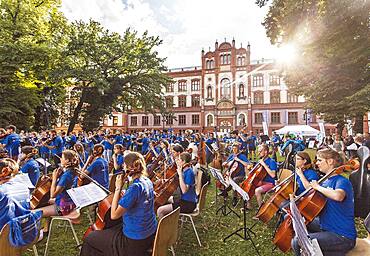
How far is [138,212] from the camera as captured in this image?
117 inches

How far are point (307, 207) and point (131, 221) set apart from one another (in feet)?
6.61

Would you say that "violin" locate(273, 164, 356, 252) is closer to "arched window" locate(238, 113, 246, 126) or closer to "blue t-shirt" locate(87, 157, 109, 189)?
"blue t-shirt" locate(87, 157, 109, 189)

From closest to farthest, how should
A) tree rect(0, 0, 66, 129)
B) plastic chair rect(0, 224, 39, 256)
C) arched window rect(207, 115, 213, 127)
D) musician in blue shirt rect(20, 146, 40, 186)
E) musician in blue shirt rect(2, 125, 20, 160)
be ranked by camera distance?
plastic chair rect(0, 224, 39, 256) < musician in blue shirt rect(20, 146, 40, 186) < musician in blue shirt rect(2, 125, 20, 160) < tree rect(0, 0, 66, 129) < arched window rect(207, 115, 213, 127)

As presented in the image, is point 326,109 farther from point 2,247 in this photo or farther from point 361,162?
point 2,247

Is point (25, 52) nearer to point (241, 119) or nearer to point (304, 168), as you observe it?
point (304, 168)

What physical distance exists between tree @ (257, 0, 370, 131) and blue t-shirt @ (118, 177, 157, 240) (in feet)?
41.9

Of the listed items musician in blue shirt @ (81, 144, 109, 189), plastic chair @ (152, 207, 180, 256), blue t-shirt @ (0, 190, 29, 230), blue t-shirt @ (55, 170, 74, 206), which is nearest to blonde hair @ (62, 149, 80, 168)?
blue t-shirt @ (55, 170, 74, 206)

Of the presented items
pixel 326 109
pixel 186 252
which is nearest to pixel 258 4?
pixel 326 109

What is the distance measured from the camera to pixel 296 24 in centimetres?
1488

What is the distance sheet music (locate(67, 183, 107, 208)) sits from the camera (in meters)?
3.34

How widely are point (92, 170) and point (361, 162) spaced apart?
469 cm

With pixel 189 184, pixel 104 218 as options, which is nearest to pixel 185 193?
pixel 189 184

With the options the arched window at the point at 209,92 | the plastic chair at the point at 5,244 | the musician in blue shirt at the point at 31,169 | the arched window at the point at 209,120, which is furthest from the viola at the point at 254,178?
the arched window at the point at 209,92

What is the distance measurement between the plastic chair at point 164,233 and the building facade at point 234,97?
39325 millimetres
